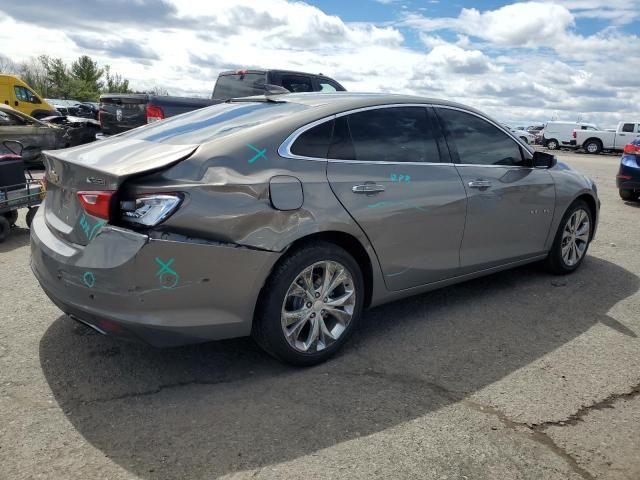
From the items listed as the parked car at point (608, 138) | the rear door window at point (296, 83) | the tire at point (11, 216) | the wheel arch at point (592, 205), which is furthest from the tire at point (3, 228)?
the parked car at point (608, 138)

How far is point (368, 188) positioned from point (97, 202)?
162 centimetres

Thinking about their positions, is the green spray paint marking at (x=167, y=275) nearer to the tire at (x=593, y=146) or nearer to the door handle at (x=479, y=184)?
the door handle at (x=479, y=184)

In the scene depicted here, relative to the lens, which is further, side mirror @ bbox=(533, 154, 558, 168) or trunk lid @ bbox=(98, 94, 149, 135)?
trunk lid @ bbox=(98, 94, 149, 135)

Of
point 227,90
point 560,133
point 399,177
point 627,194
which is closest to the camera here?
point 399,177

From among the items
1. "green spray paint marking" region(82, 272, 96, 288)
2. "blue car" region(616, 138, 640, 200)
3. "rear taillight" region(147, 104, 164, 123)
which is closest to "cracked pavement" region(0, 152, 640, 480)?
"green spray paint marking" region(82, 272, 96, 288)

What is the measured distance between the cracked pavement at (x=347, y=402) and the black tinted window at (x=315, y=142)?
51.7 inches

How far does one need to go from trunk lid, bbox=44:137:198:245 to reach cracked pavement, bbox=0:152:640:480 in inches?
33.7

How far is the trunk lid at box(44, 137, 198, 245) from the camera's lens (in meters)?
3.04

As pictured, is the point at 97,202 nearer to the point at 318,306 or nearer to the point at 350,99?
the point at 318,306

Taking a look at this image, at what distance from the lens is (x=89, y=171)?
3150mm

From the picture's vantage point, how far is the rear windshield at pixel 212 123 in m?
3.49

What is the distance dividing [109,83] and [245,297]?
7630cm

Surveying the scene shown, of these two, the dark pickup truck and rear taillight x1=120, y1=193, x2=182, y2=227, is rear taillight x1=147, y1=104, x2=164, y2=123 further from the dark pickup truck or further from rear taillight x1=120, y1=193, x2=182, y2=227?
rear taillight x1=120, y1=193, x2=182, y2=227

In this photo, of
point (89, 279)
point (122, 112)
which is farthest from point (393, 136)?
point (122, 112)
